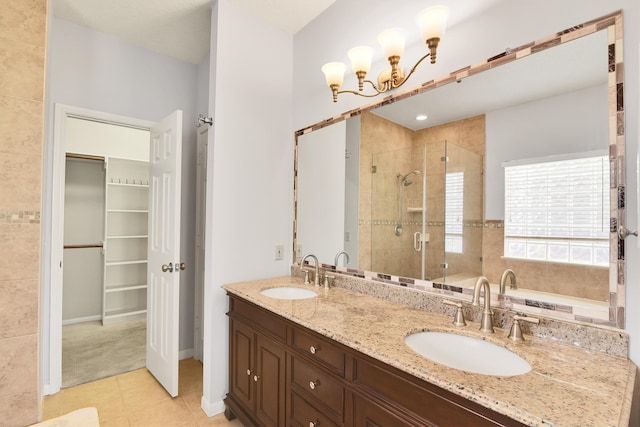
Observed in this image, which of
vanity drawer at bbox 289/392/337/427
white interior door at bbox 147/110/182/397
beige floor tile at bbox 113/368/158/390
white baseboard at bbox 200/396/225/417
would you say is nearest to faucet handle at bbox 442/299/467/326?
vanity drawer at bbox 289/392/337/427

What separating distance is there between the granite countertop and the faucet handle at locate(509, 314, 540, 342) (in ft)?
0.08

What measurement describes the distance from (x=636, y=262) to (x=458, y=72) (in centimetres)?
103

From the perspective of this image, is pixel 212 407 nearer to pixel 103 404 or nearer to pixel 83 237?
pixel 103 404

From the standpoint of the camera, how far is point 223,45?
85.5 inches

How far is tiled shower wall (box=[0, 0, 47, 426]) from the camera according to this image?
1576 mm

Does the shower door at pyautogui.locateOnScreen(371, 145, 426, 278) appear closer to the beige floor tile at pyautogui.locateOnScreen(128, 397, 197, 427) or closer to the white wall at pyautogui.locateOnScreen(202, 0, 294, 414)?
the white wall at pyautogui.locateOnScreen(202, 0, 294, 414)

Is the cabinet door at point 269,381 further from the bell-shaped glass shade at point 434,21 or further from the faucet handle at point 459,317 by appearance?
the bell-shaped glass shade at point 434,21

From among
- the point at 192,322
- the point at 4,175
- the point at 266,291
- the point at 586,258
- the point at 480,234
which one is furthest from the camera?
the point at 192,322

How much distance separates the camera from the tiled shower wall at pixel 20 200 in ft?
5.17

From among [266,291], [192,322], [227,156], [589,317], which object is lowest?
[192,322]

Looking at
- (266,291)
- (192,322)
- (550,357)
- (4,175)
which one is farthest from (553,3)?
(192,322)

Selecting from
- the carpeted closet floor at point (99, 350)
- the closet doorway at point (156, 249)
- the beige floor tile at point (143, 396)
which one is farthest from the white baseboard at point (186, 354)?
the beige floor tile at point (143, 396)

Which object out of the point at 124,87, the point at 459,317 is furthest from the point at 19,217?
the point at 459,317

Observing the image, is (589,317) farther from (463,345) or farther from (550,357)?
(463,345)
